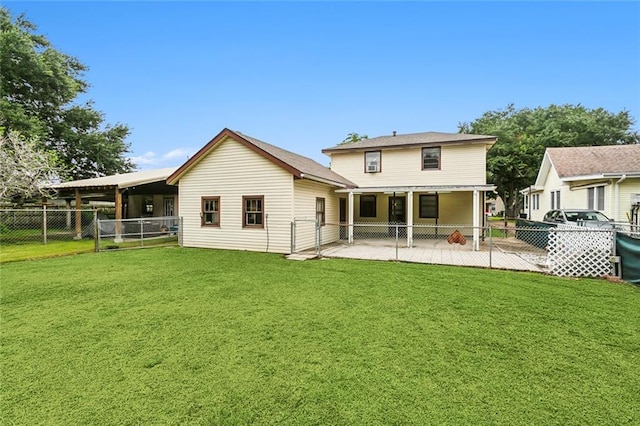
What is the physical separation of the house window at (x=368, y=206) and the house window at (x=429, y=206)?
2.68m

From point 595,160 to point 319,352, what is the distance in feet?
66.4

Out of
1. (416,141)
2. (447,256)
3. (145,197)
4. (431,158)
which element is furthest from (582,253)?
(145,197)

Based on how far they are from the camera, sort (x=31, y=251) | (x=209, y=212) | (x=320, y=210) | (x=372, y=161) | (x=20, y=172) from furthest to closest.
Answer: (x=372, y=161), (x=20, y=172), (x=320, y=210), (x=209, y=212), (x=31, y=251)

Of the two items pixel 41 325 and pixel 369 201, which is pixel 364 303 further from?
pixel 369 201

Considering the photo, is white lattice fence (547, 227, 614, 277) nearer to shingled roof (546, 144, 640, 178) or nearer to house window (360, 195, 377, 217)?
shingled roof (546, 144, 640, 178)

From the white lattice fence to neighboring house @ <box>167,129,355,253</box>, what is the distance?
7.73m

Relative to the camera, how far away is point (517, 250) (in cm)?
1161

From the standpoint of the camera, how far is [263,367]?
3271 mm

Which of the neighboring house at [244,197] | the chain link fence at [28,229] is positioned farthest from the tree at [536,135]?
the chain link fence at [28,229]

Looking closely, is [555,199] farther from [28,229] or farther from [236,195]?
[28,229]

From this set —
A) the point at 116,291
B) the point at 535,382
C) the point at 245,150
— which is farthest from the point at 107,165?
the point at 535,382

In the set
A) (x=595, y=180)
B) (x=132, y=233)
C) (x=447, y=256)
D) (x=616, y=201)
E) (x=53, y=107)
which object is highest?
(x=53, y=107)

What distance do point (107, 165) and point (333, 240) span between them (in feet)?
87.1

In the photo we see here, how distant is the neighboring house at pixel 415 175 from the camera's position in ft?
48.4
